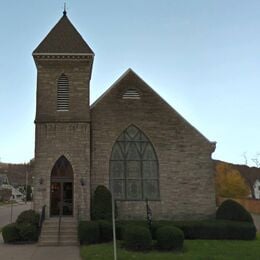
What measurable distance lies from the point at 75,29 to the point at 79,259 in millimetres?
15371

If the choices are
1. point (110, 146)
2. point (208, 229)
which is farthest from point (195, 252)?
point (110, 146)

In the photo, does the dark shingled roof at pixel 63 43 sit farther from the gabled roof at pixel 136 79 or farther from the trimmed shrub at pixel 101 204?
the trimmed shrub at pixel 101 204

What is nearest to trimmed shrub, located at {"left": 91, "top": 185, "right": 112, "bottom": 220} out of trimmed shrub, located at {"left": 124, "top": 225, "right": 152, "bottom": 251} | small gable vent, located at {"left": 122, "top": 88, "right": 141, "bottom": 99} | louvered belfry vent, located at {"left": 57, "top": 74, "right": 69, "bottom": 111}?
trimmed shrub, located at {"left": 124, "top": 225, "right": 152, "bottom": 251}

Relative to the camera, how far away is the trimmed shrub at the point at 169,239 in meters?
16.2

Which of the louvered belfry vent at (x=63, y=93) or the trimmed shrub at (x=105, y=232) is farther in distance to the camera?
the louvered belfry vent at (x=63, y=93)

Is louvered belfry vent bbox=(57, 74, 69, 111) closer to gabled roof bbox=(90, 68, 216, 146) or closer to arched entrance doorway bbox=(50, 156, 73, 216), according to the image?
gabled roof bbox=(90, 68, 216, 146)

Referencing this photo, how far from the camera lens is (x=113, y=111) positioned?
24.5 m

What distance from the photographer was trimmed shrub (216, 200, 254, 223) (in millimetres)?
21250

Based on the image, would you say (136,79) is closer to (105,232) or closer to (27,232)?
(105,232)

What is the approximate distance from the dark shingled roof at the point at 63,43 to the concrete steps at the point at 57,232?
9550 mm

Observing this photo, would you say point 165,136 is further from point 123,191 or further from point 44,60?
point 44,60

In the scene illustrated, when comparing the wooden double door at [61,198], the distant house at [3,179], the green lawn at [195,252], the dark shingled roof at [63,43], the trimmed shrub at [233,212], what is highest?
the dark shingled roof at [63,43]

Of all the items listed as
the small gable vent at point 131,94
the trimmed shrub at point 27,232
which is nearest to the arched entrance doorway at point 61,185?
the trimmed shrub at point 27,232

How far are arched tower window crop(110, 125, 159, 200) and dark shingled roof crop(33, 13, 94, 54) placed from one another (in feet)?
18.1
